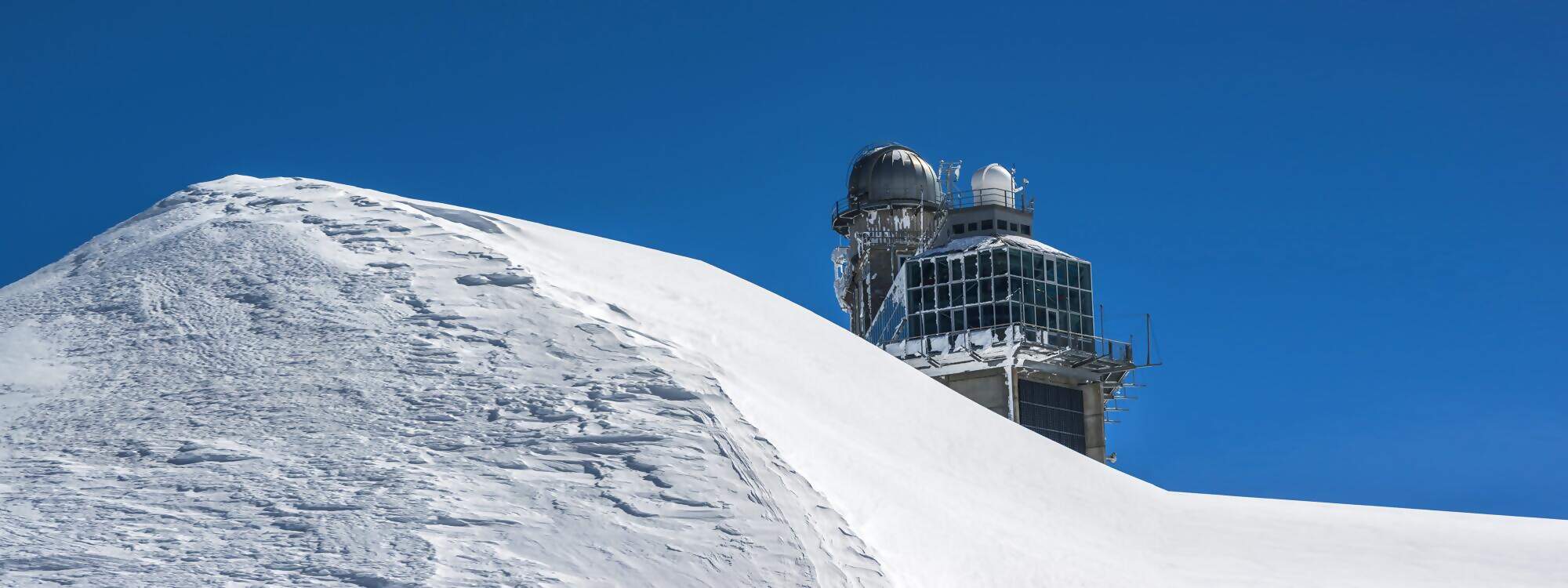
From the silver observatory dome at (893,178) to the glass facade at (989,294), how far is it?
4.85 m

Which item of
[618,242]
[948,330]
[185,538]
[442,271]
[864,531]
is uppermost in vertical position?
[948,330]

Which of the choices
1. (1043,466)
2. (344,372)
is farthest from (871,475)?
(344,372)

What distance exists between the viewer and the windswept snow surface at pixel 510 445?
11.4m

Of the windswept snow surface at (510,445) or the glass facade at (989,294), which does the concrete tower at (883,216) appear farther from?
the windswept snow surface at (510,445)

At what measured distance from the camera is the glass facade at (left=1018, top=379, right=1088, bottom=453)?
63.9 meters

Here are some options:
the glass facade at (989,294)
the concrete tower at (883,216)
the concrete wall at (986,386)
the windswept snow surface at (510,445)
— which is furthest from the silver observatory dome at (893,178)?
the windswept snow surface at (510,445)

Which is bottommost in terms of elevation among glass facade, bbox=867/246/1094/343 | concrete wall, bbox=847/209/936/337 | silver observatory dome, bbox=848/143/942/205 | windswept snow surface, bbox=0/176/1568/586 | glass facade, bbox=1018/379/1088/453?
windswept snow surface, bbox=0/176/1568/586

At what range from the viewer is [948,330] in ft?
212

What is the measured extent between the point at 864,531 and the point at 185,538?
515 centimetres

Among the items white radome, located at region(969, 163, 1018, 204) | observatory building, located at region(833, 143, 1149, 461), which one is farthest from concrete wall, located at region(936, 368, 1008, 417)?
white radome, located at region(969, 163, 1018, 204)

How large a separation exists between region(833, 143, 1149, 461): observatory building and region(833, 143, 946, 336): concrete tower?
69 millimetres

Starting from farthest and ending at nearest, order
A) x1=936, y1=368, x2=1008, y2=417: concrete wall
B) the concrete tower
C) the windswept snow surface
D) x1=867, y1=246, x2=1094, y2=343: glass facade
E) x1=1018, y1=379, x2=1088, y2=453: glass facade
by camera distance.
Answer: the concrete tower → x1=867, y1=246, x2=1094, y2=343: glass facade → x1=1018, y1=379, x2=1088, y2=453: glass facade → x1=936, y1=368, x2=1008, y2=417: concrete wall → the windswept snow surface

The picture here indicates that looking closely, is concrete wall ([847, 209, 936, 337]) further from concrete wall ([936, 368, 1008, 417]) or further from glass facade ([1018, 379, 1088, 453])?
glass facade ([1018, 379, 1088, 453])

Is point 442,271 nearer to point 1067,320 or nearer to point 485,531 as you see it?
point 485,531
